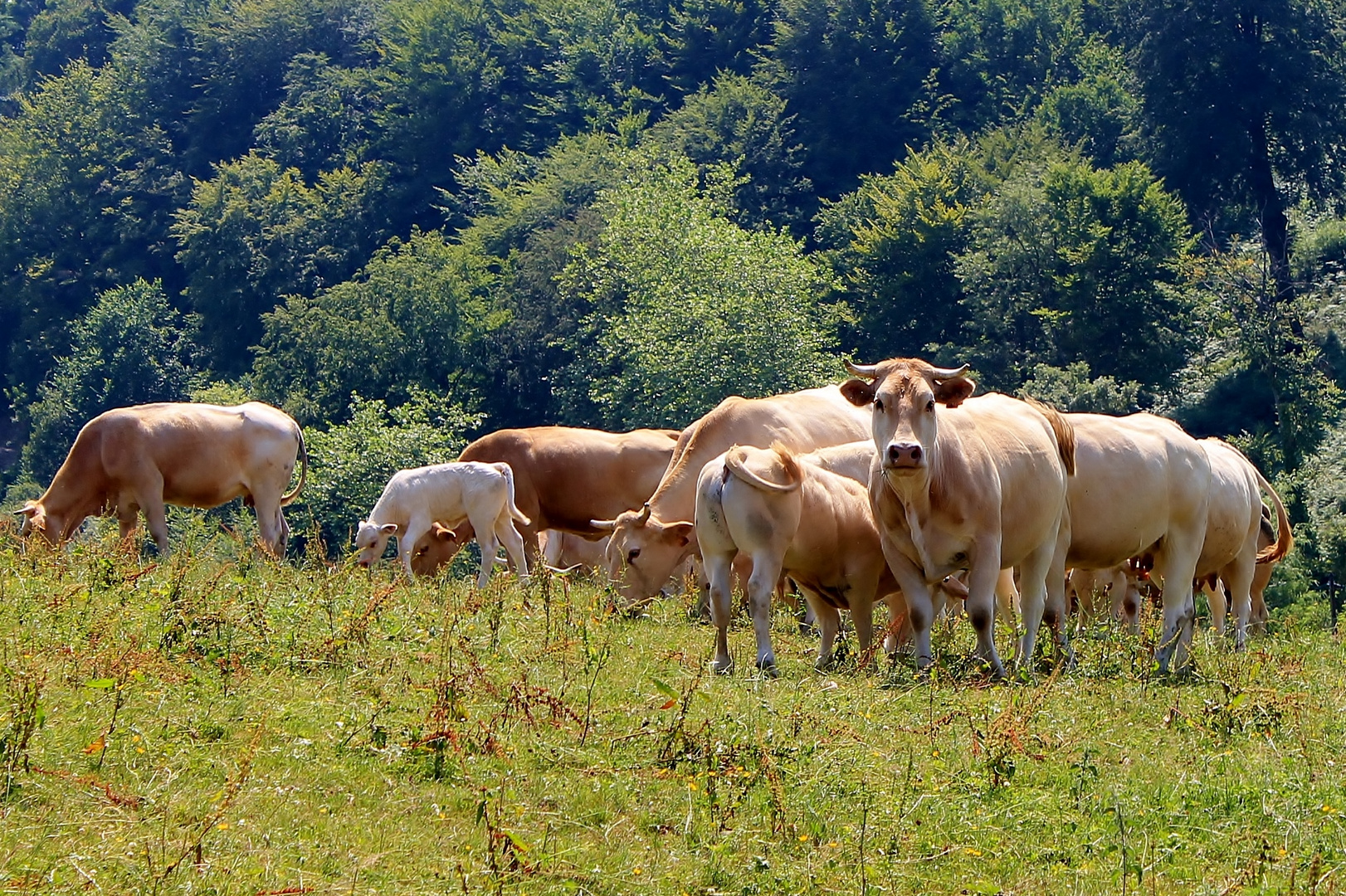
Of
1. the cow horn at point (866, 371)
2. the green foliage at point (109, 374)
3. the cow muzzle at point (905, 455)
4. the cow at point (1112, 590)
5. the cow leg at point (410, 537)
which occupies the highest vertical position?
the cow horn at point (866, 371)

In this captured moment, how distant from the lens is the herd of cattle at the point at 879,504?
1162 cm

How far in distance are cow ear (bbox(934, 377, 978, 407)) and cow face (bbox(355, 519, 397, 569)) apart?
8.51 meters

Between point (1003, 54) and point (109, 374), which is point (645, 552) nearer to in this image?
point (109, 374)

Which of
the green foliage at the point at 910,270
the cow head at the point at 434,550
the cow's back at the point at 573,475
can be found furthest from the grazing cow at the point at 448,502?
the green foliage at the point at 910,270

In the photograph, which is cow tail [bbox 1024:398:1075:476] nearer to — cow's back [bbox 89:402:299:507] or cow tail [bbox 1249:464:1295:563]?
cow tail [bbox 1249:464:1295:563]

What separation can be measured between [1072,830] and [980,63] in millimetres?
78712

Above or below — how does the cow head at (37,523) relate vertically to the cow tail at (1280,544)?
below

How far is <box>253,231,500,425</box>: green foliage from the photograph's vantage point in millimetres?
68188

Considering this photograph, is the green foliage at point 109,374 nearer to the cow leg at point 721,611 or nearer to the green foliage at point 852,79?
the green foliage at point 852,79

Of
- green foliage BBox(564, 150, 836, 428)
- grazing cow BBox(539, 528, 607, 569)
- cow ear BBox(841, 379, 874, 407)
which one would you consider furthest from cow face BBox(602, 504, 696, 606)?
green foliage BBox(564, 150, 836, 428)

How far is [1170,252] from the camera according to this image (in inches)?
2163

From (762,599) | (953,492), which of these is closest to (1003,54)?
(953,492)

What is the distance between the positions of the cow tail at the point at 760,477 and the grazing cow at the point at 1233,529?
442 centimetres

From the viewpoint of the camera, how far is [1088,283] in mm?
54531
